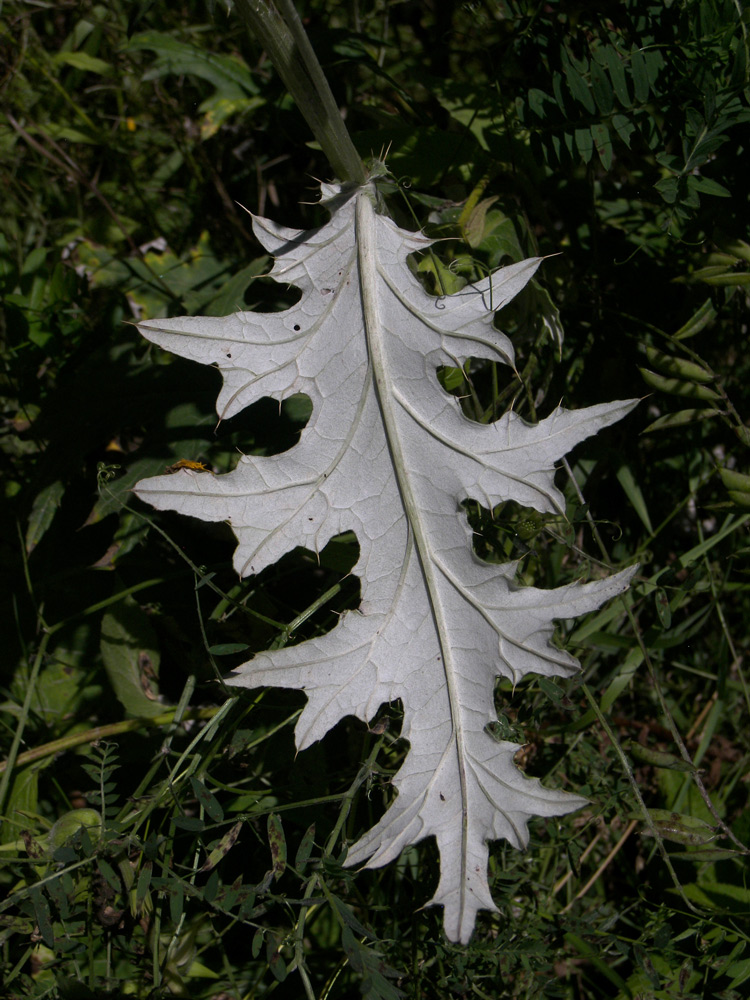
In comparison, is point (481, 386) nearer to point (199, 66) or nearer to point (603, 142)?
point (603, 142)

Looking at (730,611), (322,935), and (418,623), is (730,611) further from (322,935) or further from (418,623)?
(322,935)

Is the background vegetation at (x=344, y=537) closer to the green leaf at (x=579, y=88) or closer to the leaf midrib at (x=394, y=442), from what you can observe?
the green leaf at (x=579, y=88)

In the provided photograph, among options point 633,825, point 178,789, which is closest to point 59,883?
point 178,789

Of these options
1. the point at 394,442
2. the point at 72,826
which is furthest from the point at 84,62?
the point at 72,826

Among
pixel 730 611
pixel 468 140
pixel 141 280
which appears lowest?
pixel 730 611

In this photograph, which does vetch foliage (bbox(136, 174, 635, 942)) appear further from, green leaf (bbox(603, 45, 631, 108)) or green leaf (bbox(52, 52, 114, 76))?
green leaf (bbox(52, 52, 114, 76))

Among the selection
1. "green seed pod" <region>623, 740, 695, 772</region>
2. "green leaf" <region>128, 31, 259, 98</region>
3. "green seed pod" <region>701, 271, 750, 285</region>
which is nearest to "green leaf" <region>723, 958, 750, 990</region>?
"green seed pod" <region>623, 740, 695, 772</region>
